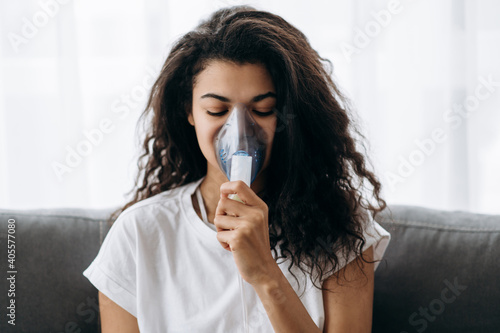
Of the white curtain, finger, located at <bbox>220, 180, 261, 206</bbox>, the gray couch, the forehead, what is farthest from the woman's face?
the white curtain

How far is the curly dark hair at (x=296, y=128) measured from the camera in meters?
1.20

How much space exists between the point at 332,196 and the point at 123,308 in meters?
0.60

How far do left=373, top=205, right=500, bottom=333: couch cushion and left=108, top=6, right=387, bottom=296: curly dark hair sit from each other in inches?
7.2

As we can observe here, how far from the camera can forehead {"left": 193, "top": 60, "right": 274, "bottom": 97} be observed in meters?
1.17

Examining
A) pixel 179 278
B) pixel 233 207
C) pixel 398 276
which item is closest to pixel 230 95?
pixel 233 207

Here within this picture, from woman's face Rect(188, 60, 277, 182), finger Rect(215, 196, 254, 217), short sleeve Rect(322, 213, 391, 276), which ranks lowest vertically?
short sleeve Rect(322, 213, 391, 276)

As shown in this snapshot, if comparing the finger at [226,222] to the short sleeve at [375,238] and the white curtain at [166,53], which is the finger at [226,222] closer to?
the short sleeve at [375,238]

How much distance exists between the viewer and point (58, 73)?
6.44 feet

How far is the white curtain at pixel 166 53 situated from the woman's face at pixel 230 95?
81 centimetres

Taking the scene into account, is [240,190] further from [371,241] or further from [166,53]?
[166,53]

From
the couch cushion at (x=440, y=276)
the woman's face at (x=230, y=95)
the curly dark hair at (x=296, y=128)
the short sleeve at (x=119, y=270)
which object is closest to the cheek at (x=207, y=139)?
the woman's face at (x=230, y=95)

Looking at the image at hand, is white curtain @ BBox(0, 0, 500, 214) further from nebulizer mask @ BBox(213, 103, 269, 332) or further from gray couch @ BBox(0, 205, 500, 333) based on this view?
nebulizer mask @ BBox(213, 103, 269, 332)

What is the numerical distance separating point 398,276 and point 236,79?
716 millimetres

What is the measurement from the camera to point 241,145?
1136 millimetres
